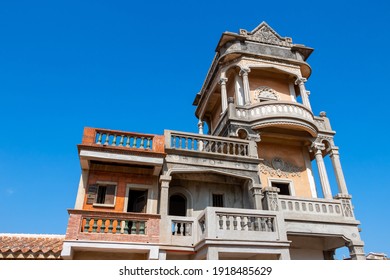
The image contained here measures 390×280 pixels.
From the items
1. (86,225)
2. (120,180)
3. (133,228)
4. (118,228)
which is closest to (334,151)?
(120,180)

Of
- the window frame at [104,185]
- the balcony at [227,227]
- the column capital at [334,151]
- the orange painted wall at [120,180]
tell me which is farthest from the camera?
the column capital at [334,151]

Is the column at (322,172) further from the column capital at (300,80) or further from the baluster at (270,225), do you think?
the baluster at (270,225)

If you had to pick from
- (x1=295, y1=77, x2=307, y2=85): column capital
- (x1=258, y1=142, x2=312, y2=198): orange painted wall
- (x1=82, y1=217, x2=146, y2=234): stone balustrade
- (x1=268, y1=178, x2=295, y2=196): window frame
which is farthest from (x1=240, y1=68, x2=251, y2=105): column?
(x1=82, y1=217, x2=146, y2=234): stone balustrade

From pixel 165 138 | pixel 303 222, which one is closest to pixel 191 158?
pixel 165 138

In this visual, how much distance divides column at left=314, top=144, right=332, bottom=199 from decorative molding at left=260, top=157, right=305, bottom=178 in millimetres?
1112

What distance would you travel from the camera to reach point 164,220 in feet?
37.5

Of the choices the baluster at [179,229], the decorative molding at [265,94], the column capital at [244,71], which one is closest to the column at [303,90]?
the decorative molding at [265,94]

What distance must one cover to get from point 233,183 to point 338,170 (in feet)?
18.7

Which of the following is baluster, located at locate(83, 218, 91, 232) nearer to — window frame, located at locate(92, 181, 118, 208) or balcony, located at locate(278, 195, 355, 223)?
window frame, located at locate(92, 181, 118, 208)

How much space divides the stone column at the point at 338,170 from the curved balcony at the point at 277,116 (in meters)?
1.42

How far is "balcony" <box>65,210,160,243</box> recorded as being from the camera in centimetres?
1051

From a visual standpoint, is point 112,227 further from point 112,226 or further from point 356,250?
point 356,250

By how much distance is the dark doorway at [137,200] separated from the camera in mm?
13023

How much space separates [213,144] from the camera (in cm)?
1412
